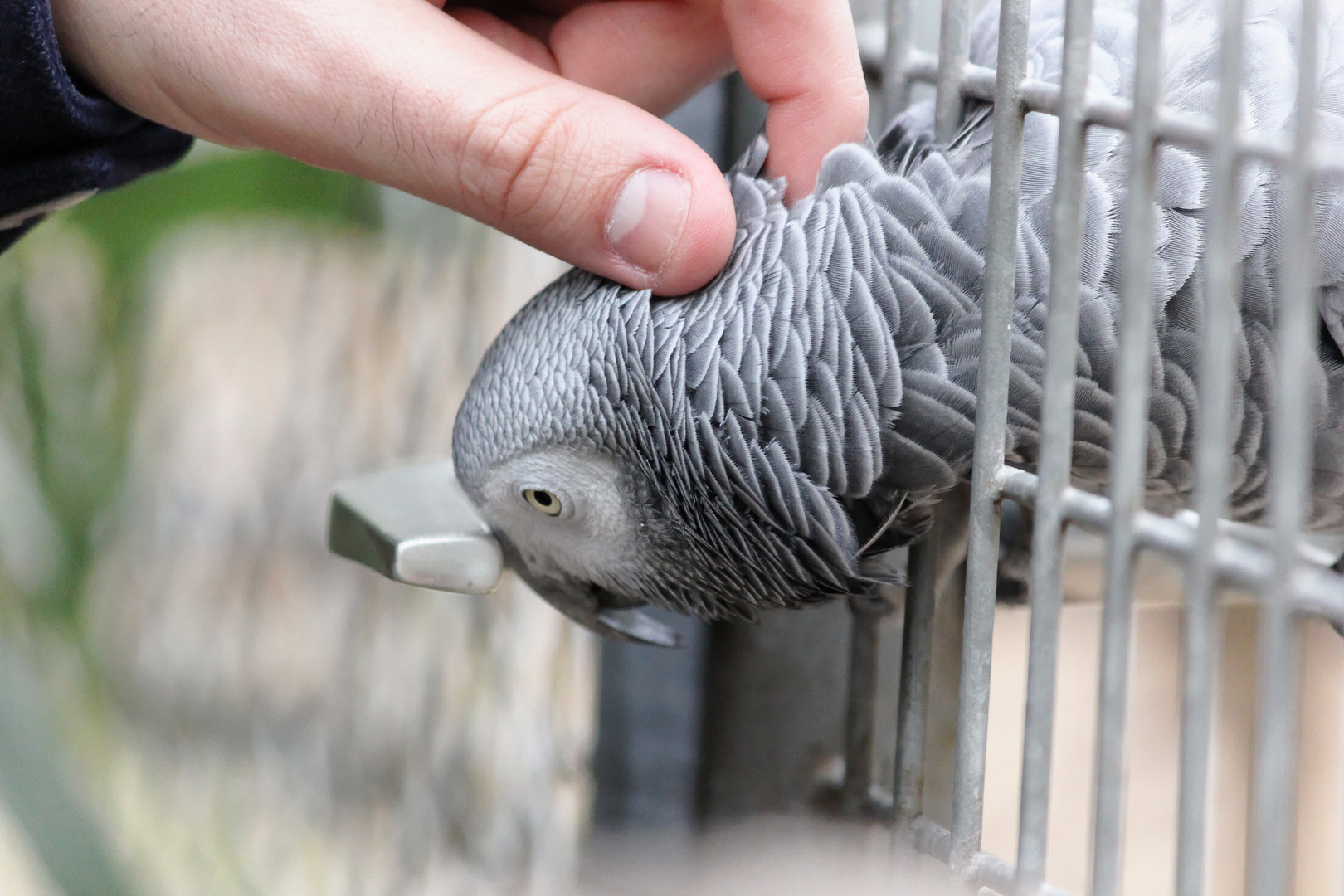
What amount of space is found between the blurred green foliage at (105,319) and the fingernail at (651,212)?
1.64 ft

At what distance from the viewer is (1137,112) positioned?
13.2 inches

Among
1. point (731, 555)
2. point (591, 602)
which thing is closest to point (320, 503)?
point (591, 602)

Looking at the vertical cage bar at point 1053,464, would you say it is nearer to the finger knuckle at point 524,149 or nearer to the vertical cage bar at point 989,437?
the vertical cage bar at point 989,437

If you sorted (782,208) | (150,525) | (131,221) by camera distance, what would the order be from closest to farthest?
(782,208) → (131,221) → (150,525)

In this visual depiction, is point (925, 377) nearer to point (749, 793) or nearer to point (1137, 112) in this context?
point (1137, 112)

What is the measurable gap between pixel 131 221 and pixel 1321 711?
918mm

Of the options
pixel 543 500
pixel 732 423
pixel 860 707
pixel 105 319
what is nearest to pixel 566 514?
pixel 543 500

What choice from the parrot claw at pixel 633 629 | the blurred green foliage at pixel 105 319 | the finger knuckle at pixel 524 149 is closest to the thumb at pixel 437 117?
the finger knuckle at pixel 524 149

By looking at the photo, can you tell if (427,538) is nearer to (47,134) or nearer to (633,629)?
(633,629)

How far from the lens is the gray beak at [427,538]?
61 centimetres

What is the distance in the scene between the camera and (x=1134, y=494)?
0.34 metres

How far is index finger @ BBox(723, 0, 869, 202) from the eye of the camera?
1.88 feet

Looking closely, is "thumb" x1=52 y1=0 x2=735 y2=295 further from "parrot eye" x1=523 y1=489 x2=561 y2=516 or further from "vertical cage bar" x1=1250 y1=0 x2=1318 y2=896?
"vertical cage bar" x1=1250 y1=0 x2=1318 y2=896

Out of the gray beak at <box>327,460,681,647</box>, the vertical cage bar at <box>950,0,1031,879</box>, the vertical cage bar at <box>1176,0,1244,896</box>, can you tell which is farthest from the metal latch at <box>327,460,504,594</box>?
the vertical cage bar at <box>1176,0,1244,896</box>
